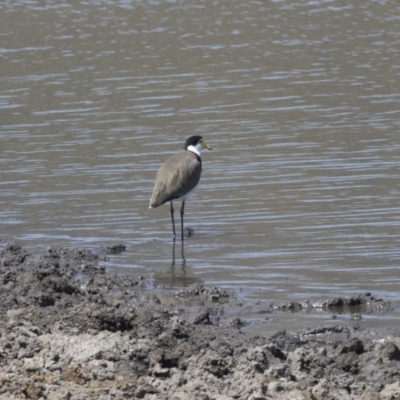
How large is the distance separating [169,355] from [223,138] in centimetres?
1166

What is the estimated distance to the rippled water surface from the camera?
45.1ft

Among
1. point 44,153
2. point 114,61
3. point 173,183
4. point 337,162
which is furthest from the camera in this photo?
point 114,61

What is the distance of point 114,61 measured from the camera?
2902cm

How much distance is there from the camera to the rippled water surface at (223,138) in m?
13.7

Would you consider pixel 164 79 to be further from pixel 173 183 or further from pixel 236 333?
pixel 236 333

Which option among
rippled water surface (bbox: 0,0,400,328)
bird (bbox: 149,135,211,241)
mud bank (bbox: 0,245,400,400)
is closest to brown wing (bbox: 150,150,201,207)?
bird (bbox: 149,135,211,241)

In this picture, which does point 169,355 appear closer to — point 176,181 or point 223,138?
point 176,181

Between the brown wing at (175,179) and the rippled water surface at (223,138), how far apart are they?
0.51 meters

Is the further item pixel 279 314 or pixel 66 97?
pixel 66 97

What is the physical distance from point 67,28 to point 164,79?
8746 millimetres

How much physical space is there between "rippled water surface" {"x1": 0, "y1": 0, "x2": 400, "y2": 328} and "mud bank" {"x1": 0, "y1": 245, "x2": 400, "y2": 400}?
3.52 ft

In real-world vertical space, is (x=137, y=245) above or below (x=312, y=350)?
below

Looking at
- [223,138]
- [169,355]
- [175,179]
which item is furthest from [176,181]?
[169,355]

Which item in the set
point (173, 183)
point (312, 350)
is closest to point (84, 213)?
point (173, 183)
